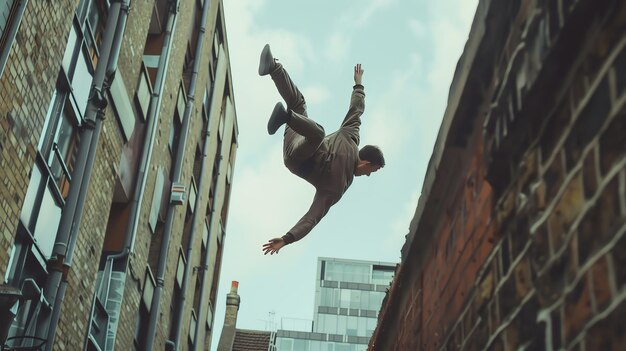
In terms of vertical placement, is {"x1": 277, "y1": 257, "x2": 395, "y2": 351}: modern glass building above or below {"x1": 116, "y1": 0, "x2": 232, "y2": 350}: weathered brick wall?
above

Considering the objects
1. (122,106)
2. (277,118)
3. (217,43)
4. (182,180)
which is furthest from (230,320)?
(277,118)

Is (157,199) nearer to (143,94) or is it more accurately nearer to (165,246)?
(165,246)

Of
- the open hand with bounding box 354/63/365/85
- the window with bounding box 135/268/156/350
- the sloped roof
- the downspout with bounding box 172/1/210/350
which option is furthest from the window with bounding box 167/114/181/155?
the sloped roof

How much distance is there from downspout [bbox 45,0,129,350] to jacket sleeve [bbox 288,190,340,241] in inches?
178

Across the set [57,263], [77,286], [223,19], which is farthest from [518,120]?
[223,19]

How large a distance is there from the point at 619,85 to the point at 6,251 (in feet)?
25.9

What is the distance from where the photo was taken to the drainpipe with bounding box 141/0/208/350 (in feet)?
53.2

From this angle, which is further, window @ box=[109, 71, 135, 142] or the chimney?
the chimney

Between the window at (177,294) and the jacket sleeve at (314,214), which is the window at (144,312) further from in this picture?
the jacket sleeve at (314,214)

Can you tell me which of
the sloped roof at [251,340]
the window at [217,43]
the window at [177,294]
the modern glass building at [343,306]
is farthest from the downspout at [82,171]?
the modern glass building at [343,306]

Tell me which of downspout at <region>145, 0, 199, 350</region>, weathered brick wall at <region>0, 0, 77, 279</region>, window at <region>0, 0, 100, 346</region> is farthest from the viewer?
downspout at <region>145, 0, 199, 350</region>

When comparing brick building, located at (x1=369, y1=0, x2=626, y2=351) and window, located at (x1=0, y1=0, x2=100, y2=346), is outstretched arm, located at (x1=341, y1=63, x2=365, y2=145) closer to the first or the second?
window, located at (x1=0, y1=0, x2=100, y2=346)

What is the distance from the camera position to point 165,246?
55.7 ft

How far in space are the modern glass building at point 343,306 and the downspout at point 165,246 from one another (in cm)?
4766
